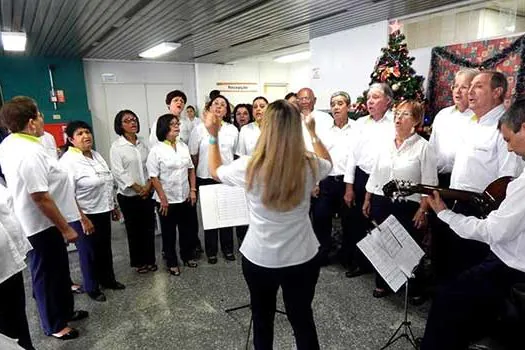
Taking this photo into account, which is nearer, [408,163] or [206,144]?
[408,163]

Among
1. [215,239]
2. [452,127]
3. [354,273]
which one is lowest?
[354,273]

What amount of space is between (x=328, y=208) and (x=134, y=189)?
185 centimetres

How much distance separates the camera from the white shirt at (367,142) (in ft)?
9.52

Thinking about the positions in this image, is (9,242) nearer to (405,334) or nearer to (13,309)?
(13,309)

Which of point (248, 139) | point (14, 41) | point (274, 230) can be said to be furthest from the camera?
point (14, 41)

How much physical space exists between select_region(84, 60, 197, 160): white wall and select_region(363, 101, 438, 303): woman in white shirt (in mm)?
6419

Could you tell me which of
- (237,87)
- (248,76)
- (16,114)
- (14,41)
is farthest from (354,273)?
(248,76)

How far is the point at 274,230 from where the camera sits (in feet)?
5.05

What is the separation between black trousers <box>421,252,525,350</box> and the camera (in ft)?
5.40

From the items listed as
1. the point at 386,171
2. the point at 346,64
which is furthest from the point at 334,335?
the point at 346,64

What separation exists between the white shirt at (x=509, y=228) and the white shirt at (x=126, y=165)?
262 centimetres

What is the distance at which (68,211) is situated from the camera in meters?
2.34

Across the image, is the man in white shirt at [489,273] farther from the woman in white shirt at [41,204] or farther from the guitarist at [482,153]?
the woman in white shirt at [41,204]

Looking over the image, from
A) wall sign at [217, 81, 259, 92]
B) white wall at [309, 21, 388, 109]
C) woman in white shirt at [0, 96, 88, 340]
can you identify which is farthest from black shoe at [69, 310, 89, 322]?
→ wall sign at [217, 81, 259, 92]
